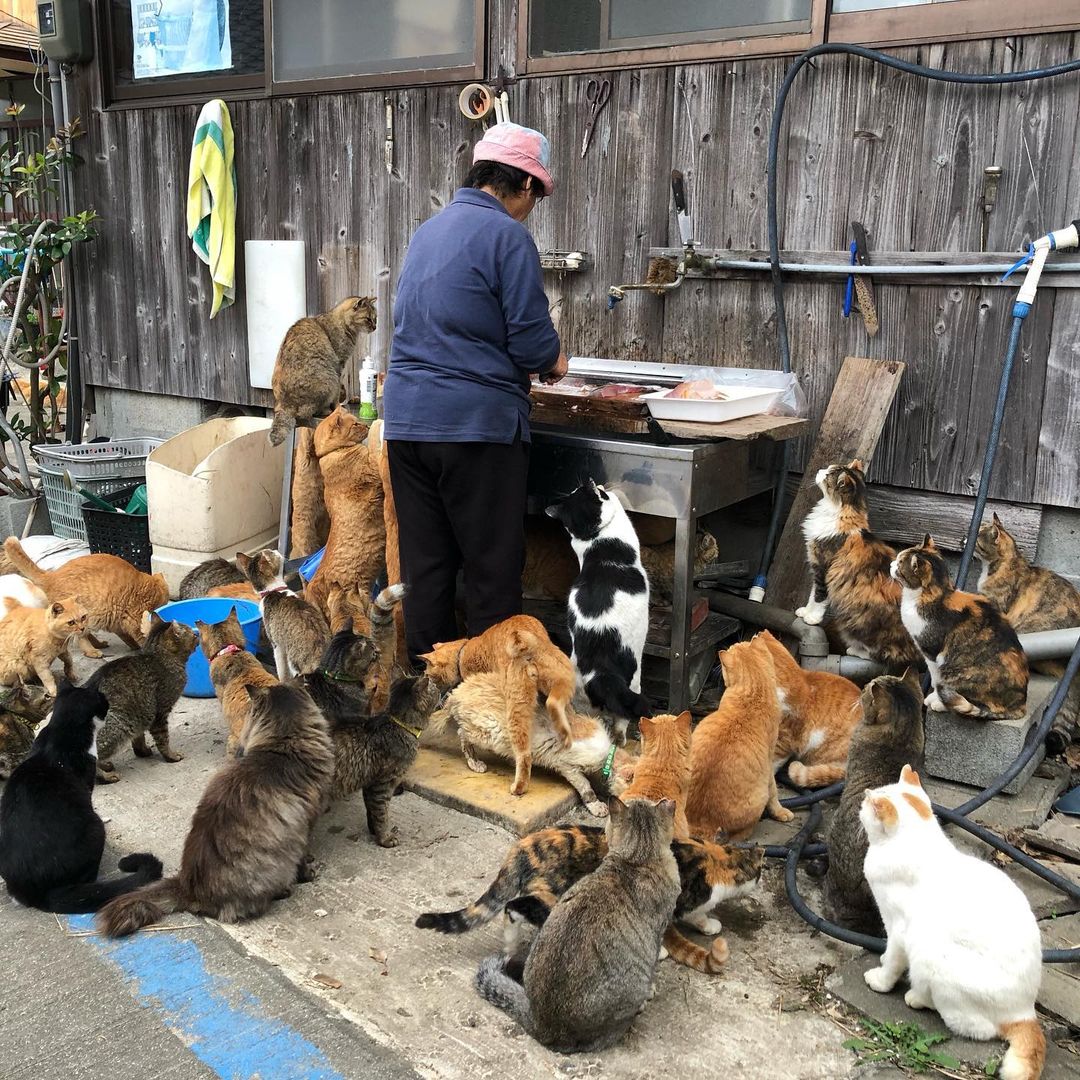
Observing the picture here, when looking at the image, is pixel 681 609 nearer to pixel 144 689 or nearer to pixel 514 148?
pixel 514 148

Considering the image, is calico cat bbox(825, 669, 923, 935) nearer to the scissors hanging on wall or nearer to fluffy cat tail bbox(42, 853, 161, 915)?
fluffy cat tail bbox(42, 853, 161, 915)

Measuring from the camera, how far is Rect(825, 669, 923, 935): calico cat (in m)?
3.19

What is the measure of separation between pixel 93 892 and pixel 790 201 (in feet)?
14.4

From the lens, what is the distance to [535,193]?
4590mm

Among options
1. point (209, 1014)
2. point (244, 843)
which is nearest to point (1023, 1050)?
point (209, 1014)

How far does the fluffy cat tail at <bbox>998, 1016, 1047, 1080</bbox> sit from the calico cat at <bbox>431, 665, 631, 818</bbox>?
68.1 inches

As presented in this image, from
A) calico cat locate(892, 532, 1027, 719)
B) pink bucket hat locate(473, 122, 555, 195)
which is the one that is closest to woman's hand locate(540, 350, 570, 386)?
pink bucket hat locate(473, 122, 555, 195)

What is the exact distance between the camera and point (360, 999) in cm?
296

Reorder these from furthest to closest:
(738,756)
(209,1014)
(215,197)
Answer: (215,197), (738,756), (209,1014)

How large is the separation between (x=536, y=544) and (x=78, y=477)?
363 cm

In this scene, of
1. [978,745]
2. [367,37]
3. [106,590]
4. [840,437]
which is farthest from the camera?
[367,37]

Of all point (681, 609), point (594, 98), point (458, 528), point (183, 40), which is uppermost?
point (183, 40)

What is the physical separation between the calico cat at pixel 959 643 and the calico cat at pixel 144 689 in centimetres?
313

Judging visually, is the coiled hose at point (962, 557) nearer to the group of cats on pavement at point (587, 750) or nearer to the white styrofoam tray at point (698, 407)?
the group of cats on pavement at point (587, 750)
